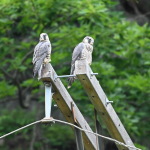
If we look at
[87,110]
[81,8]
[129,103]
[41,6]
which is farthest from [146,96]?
[41,6]

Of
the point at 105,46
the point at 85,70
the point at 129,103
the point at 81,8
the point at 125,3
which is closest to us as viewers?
Result: the point at 85,70

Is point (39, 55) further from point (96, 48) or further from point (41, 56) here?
point (96, 48)

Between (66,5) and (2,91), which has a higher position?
(66,5)

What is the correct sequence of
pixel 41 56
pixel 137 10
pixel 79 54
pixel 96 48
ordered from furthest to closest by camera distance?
1. pixel 137 10
2. pixel 96 48
3. pixel 79 54
4. pixel 41 56

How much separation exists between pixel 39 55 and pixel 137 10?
4.69 meters

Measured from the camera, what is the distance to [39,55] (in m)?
2.98

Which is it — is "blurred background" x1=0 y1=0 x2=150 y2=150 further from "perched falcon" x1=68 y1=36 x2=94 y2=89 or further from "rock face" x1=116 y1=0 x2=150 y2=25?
"perched falcon" x1=68 y1=36 x2=94 y2=89

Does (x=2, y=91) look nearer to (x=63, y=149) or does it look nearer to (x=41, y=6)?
(x=41, y=6)

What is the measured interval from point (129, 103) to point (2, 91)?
2472 millimetres

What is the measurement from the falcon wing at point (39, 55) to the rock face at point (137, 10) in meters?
3.72

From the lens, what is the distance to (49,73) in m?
2.58

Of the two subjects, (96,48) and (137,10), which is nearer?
(96,48)

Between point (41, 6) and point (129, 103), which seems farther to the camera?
point (129, 103)

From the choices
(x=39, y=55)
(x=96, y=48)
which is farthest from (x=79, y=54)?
(x=96, y=48)
